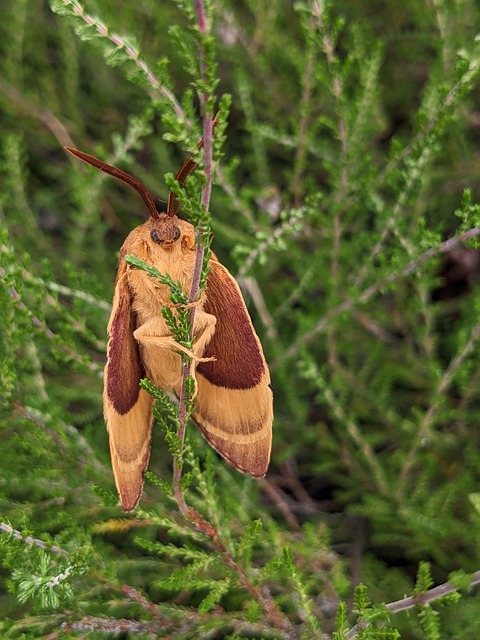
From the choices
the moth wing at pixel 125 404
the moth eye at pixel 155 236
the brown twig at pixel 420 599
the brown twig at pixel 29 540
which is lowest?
the brown twig at pixel 420 599

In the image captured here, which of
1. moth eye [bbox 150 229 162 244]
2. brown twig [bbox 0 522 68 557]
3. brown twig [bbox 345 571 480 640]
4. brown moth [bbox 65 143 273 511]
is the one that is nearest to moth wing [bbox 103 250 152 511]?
brown moth [bbox 65 143 273 511]

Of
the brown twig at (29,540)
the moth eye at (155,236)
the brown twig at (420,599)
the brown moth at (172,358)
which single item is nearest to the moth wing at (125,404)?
the brown moth at (172,358)

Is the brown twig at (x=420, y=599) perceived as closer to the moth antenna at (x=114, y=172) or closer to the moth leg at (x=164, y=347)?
the moth leg at (x=164, y=347)

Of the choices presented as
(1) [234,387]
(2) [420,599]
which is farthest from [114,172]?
(2) [420,599]

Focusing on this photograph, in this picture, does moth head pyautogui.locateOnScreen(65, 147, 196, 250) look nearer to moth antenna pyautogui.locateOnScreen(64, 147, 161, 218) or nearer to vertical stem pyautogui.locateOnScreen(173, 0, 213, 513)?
moth antenna pyautogui.locateOnScreen(64, 147, 161, 218)

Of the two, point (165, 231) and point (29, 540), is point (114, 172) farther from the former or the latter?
point (29, 540)

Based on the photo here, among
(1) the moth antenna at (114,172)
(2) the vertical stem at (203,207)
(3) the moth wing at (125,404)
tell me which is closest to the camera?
(2) the vertical stem at (203,207)

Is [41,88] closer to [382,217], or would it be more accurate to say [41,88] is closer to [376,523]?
[382,217]

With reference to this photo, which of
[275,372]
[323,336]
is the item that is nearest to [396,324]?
[323,336]
